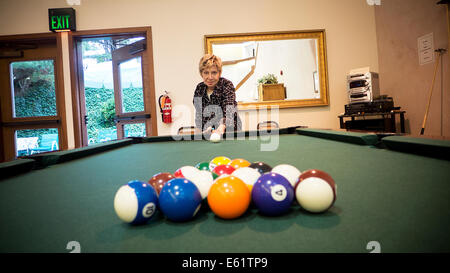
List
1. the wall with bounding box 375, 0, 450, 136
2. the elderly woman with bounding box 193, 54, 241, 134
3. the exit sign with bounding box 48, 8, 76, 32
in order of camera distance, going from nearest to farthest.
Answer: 1. the elderly woman with bounding box 193, 54, 241, 134
2. the wall with bounding box 375, 0, 450, 136
3. the exit sign with bounding box 48, 8, 76, 32

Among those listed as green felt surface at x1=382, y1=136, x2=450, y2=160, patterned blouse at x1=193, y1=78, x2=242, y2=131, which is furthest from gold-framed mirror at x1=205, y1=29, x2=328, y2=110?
green felt surface at x1=382, y1=136, x2=450, y2=160

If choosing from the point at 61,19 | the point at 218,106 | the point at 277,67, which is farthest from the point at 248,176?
the point at 61,19

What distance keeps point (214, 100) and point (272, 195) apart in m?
2.67

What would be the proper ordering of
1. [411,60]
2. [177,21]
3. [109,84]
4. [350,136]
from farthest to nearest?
[109,84] < [177,21] < [411,60] < [350,136]

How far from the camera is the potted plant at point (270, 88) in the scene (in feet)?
14.7

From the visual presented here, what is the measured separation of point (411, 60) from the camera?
13.1 feet

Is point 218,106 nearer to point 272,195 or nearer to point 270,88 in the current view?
point 270,88

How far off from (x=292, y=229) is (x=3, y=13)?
603cm

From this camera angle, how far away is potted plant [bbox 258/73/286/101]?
448 cm

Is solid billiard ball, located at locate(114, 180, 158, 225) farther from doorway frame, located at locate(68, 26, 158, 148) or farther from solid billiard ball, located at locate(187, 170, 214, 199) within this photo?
doorway frame, located at locate(68, 26, 158, 148)

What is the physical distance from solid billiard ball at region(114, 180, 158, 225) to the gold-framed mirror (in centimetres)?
385

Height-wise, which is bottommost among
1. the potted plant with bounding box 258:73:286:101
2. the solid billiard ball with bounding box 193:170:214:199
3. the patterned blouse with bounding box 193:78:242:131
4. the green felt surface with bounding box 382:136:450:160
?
the solid billiard ball with bounding box 193:170:214:199

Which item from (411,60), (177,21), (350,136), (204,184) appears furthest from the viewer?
(177,21)

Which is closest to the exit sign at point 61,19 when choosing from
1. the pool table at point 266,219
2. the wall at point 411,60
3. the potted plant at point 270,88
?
the potted plant at point 270,88
